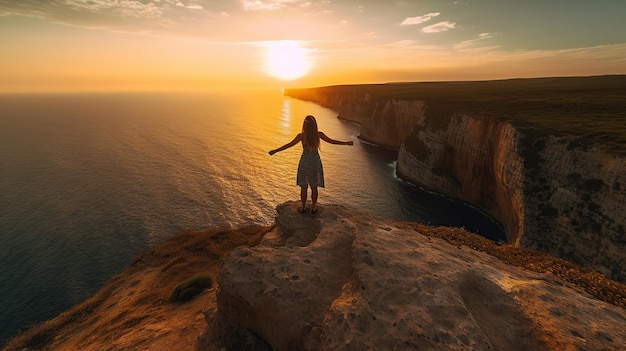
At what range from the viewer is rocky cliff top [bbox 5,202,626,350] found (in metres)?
5.25

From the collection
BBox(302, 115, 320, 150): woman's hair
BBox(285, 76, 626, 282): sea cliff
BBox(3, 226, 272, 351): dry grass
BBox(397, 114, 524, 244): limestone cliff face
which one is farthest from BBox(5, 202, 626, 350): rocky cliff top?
BBox(397, 114, 524, 244): limestone cliff face

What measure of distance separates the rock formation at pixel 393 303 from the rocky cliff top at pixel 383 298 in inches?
0.9

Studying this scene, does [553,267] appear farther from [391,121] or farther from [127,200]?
[391,121]

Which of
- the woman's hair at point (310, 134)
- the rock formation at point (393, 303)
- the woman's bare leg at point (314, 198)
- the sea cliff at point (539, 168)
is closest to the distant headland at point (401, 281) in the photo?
A: the rock formation at point (393, 303)

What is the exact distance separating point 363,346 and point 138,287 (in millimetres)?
21831

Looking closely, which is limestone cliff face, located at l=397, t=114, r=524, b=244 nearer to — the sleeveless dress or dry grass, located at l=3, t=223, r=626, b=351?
dry grass, located at l=3, t=223, r=626, b=351

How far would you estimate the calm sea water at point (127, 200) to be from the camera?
2527cm

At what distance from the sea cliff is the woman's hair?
26502mm

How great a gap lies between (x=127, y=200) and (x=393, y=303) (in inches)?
1777

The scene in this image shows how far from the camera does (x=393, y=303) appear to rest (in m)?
5.73

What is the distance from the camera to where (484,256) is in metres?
9.72

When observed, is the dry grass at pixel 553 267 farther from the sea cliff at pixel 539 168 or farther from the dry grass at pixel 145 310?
the sea cliff at pixel 539 168

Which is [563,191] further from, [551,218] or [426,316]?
[426,316]

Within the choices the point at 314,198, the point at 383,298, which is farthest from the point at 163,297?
the point at 383,298
